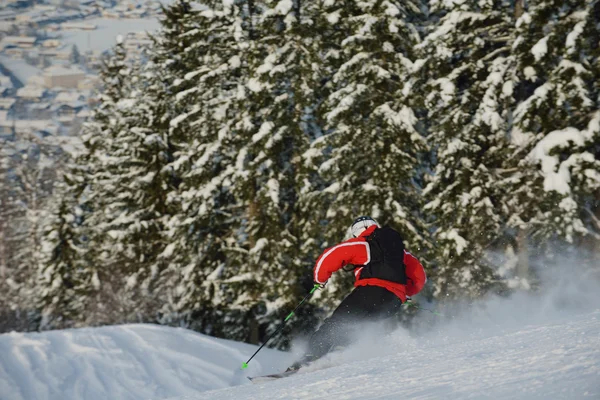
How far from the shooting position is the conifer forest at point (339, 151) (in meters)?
14.8

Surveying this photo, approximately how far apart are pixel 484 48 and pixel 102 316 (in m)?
19.7

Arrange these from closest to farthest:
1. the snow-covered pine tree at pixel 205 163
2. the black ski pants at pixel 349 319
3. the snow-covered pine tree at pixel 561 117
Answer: the black ski pants at pixel 349 319 < the snow-covered pine tree at pixel 561 117 < the snow-covered pine tree at pixel 205 163

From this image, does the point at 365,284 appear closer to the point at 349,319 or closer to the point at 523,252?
the point at 349,319

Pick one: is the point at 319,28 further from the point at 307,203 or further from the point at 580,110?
the point at 580,110

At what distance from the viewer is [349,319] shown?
7230 millimetres

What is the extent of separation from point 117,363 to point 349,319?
15.1ft

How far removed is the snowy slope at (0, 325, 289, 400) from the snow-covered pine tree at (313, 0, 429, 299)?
22.3 ft

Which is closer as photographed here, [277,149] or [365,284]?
[365,284]

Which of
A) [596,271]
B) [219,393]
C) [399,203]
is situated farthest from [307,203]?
[219,393]

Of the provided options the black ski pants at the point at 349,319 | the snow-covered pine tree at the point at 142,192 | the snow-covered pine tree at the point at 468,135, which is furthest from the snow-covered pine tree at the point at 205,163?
the black ski pants at the point at 349,319

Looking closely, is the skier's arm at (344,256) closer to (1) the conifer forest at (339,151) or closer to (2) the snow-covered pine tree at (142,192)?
(1) the conifer forest at (339,151)

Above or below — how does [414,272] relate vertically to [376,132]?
above

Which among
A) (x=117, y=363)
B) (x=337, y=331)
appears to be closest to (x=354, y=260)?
(x=337, y=331)

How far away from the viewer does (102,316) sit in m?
26.7
